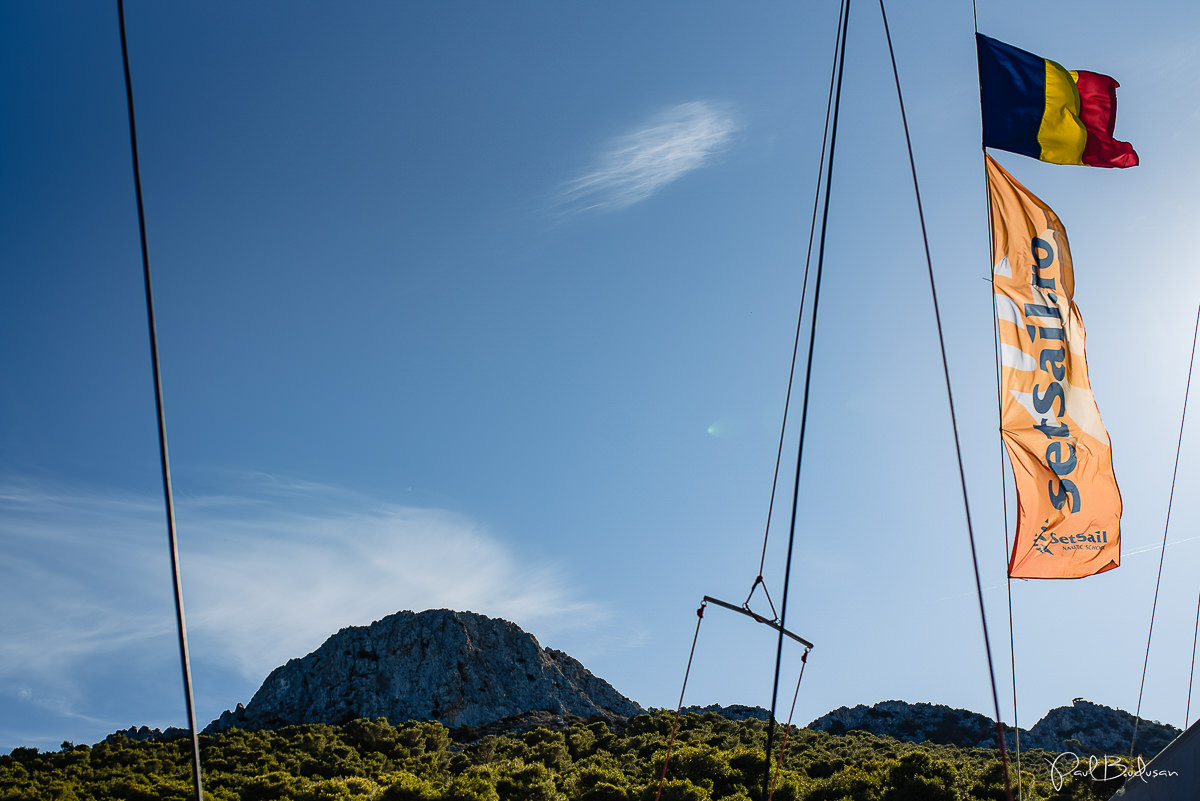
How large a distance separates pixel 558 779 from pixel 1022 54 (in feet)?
91.5

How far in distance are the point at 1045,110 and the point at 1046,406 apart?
185 inches

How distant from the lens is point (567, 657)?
332 feet

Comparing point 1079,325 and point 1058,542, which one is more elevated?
point 1079,325

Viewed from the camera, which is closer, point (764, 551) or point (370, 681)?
point (764, 551)

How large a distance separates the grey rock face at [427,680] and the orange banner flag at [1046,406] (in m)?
77.1

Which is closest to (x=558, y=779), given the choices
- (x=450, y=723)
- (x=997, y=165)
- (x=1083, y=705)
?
(x=997, y=165)

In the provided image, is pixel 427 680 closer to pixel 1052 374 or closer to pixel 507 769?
pixel 507 769

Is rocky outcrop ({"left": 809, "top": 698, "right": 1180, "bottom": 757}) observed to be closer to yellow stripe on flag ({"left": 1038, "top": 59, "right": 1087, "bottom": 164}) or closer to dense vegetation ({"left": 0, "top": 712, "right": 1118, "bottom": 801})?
dense vegetation ({"left": 0, "top": 712, "right": 1118, "bottom": 801})

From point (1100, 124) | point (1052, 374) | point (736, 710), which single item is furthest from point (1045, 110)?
point (736, 710)

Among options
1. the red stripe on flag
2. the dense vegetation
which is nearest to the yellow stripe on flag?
the red stripe on flag

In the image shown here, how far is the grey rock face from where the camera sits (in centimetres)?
7788

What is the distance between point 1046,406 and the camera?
1019 centimetres

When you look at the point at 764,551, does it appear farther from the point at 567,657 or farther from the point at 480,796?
the point at 567,657

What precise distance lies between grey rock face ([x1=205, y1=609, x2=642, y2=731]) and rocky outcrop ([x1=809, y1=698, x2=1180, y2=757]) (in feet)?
88.4
